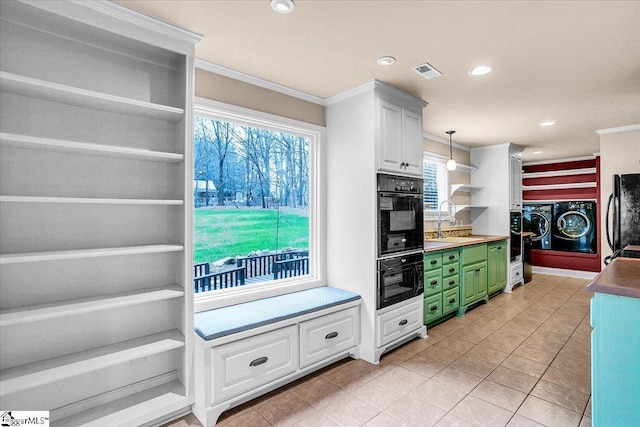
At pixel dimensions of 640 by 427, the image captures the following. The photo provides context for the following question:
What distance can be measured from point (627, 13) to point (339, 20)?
1.63 m

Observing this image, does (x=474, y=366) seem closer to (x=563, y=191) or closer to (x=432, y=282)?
(x=432, y=282)

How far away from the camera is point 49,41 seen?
184cm

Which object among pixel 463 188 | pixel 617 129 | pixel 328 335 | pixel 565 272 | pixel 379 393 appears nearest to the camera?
pixel 379 393

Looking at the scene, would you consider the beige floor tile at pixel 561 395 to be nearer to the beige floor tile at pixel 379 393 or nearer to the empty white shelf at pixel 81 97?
the beige floor tile at pixel 379 393

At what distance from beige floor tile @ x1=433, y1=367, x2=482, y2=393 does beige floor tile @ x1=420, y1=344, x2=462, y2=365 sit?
165mm

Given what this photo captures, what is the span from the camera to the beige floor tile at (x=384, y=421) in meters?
2.05

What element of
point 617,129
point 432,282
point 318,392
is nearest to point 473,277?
point 432,282

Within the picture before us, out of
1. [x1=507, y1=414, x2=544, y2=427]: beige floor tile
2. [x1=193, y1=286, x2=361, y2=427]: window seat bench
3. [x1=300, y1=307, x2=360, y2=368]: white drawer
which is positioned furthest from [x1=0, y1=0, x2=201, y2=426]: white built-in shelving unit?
[x1=507, y1=414, x2=544, y2=427]: beige floor tile

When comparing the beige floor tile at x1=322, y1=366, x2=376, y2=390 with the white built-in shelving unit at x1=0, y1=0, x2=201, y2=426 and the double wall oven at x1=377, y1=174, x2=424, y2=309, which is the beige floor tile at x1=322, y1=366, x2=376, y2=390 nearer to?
the double wall oven at x1=377, y1=174, x2=424, y2=309

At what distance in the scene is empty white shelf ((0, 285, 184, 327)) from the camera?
5.15 ft

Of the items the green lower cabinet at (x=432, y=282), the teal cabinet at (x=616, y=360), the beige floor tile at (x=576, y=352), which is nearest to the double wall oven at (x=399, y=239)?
the green lower cabinet at (x=432, y=282)

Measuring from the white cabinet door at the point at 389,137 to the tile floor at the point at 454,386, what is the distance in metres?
1.78

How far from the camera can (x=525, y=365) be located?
283cm

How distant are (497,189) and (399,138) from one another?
131 inches
